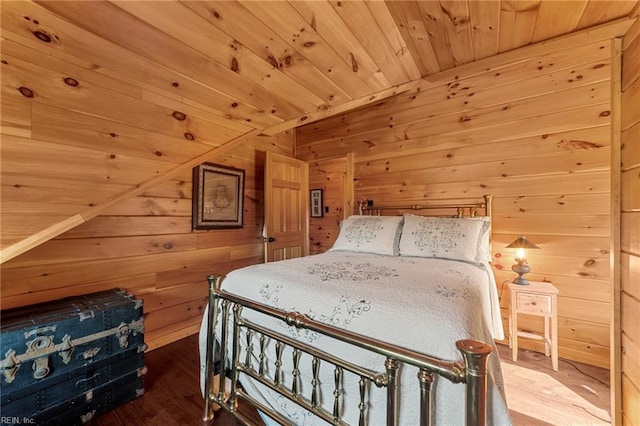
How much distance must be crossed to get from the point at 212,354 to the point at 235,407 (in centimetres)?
30

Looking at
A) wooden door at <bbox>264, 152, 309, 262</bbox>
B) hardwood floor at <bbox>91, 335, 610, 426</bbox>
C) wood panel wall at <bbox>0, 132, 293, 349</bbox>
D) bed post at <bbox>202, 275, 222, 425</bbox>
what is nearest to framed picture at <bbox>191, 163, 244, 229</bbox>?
wood panel wall at <bbox>0, 132, 293, 349</bbox>

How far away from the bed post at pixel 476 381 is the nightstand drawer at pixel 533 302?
182 centimetres

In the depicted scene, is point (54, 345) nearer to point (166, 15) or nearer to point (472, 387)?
point (166, 15)

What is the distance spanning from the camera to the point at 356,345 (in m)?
0.94

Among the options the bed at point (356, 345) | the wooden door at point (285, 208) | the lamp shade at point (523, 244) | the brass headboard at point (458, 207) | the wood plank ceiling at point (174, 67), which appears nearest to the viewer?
the bed at point (356, 345)

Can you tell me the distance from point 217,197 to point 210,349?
5.80 ft

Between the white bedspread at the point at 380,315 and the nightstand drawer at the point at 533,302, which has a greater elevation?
the white bedspread at the point at 380,315

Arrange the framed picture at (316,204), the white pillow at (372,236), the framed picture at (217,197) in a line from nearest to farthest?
the white pillow at (372,236) → the framed picture at (217,197) → the framed picture at (316,204)

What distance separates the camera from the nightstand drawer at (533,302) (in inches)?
81.0

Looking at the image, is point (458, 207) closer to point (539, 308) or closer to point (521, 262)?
point (521, 262)

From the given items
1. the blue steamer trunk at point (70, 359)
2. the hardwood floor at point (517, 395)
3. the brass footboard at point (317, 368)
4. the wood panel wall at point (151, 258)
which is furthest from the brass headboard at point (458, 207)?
the blue steamer trunk at point (70, 359)

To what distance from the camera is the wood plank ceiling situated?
3.41 ft

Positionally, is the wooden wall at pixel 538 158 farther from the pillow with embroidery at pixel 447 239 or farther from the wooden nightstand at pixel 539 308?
the pillow with embroidery at pixel 447 239

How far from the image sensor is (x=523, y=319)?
2.40 m
